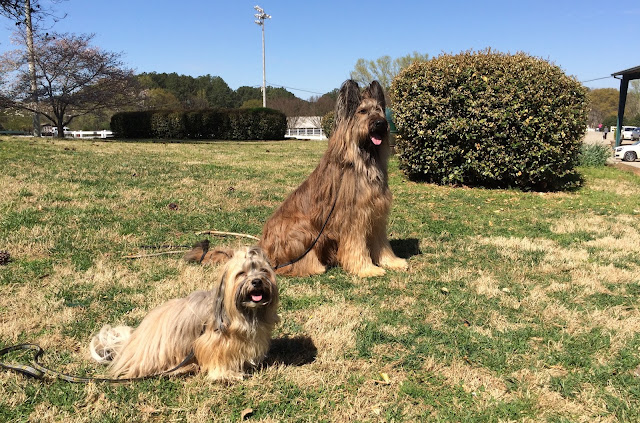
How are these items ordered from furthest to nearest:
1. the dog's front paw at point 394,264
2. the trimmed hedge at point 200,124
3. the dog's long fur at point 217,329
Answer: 1. the trimmed hedge at point 200,124
2. the dog's front paw at point 394,264
3. the dog's long fur at point 217,329

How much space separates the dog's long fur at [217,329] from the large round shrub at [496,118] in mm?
9274

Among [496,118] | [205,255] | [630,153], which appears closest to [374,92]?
[205,255]

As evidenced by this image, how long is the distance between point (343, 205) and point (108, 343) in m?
2.94

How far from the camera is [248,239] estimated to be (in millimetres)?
6609

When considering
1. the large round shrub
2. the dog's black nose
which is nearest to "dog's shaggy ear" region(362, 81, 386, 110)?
the dog's black nose

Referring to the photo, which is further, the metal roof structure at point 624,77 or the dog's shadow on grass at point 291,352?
the metal roof structure at point 624,77

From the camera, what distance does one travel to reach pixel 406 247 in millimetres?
6684

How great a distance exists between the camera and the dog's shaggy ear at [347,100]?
16.6ft

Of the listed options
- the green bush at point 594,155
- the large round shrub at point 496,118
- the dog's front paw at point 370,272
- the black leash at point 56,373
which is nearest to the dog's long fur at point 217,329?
the black leash at point 56,373

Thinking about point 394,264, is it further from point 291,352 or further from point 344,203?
point 291,352

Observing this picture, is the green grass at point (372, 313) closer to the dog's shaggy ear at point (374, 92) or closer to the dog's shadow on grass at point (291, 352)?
the dog's shadow on grass at point (291, 352)

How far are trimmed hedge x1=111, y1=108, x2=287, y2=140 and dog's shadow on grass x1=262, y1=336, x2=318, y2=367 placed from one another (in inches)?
1137

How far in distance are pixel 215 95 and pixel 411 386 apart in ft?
294

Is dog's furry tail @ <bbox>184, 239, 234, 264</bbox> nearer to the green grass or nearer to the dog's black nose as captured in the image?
the green grass
